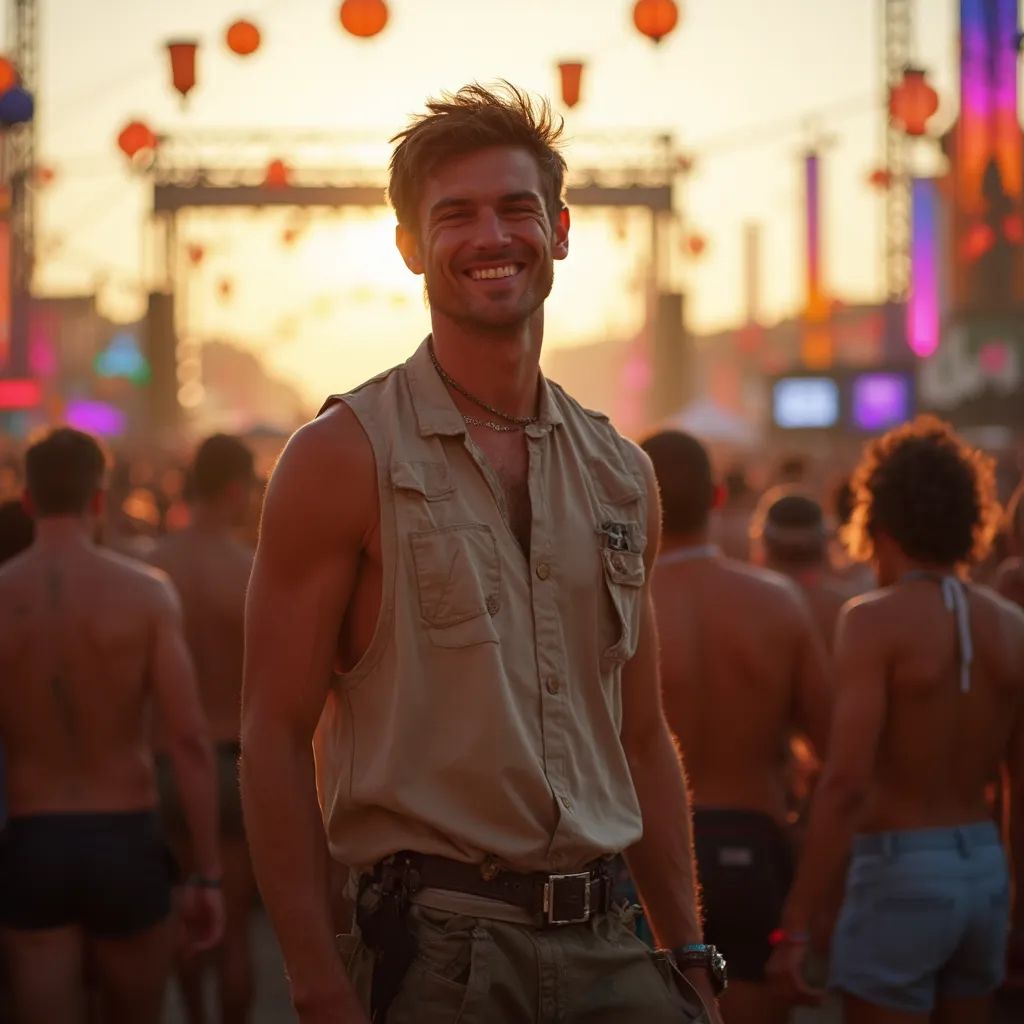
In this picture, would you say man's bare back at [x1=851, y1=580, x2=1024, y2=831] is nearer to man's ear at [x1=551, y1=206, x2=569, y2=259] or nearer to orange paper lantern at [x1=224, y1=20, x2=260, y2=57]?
man's ear at [x1=551, y1=206, x2=569, y2=259]

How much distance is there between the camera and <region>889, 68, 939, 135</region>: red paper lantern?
1903 centimetres

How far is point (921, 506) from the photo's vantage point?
5.15 m

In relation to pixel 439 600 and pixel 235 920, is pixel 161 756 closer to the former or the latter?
pixel 235 920

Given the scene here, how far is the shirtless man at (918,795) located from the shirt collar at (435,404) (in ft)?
6.27

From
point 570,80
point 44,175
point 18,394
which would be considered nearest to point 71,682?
point 570,80

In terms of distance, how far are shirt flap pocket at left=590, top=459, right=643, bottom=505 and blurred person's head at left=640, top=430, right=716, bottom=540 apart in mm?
2489

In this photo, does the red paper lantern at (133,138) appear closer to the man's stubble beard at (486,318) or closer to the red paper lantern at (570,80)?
the red paper lantern at (570,80)

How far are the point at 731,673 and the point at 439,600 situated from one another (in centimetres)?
293

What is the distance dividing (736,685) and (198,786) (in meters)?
1.68

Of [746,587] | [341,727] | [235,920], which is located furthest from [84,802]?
[341,727]

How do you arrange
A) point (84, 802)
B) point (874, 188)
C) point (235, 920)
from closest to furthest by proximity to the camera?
point (84, 802)
point (235, 920)
point (874, 188)

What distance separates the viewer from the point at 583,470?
335 cm

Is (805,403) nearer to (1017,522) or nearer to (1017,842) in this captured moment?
(1017,522)

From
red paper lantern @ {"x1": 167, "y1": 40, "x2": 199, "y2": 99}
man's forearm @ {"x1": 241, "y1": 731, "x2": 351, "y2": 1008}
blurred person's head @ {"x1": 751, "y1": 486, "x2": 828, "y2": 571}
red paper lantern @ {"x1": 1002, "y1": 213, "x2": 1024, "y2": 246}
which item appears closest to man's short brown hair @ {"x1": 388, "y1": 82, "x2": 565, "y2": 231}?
man's forearm @ {"x1": 241, "y1": 731, "x2": 351, "y2": 1008}
